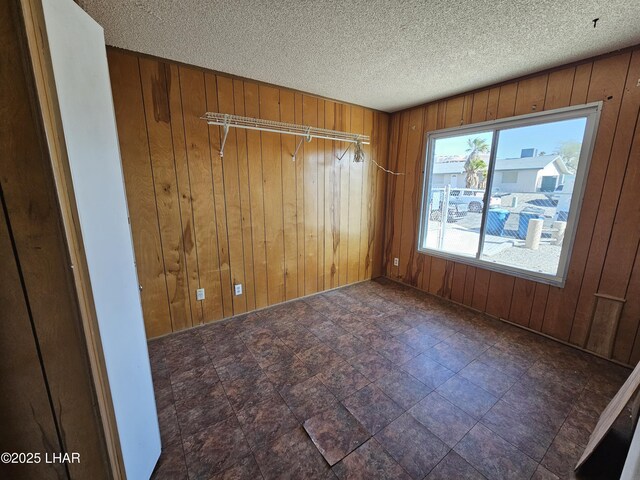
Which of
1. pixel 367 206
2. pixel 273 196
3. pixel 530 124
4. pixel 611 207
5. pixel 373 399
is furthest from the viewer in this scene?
pixel 367 206

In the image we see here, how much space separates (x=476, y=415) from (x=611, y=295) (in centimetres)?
159

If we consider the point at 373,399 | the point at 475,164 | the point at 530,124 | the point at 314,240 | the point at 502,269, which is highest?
the point at 530,124

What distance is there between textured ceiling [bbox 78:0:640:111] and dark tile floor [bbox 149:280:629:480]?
238 centimetres

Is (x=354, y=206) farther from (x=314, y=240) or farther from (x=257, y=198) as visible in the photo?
(x=257, y=198)

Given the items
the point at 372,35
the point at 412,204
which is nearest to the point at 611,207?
the point at 412,204

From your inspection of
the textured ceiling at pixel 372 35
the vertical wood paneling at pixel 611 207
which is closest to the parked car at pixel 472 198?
the vertical wood paneling at pixel 611 207

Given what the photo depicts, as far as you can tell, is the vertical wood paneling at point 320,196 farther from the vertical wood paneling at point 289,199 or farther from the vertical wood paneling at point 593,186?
the vertical wood paneling at point 593,186

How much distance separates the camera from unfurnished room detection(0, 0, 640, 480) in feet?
2.62

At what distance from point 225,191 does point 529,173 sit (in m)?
2.91

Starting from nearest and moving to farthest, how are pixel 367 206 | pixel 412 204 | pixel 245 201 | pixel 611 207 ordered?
pixel 611 207, pixel 245 201, pixel 412 204, pixel 367 206

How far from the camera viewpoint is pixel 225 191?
97.7 inches

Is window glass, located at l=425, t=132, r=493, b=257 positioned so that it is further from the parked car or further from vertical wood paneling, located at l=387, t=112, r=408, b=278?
vertical wood paneling, located at l=387, t=112, r=408, b=278

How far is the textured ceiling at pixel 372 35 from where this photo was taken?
1.45m

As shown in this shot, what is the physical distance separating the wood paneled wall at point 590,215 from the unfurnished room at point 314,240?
2 centimetres
